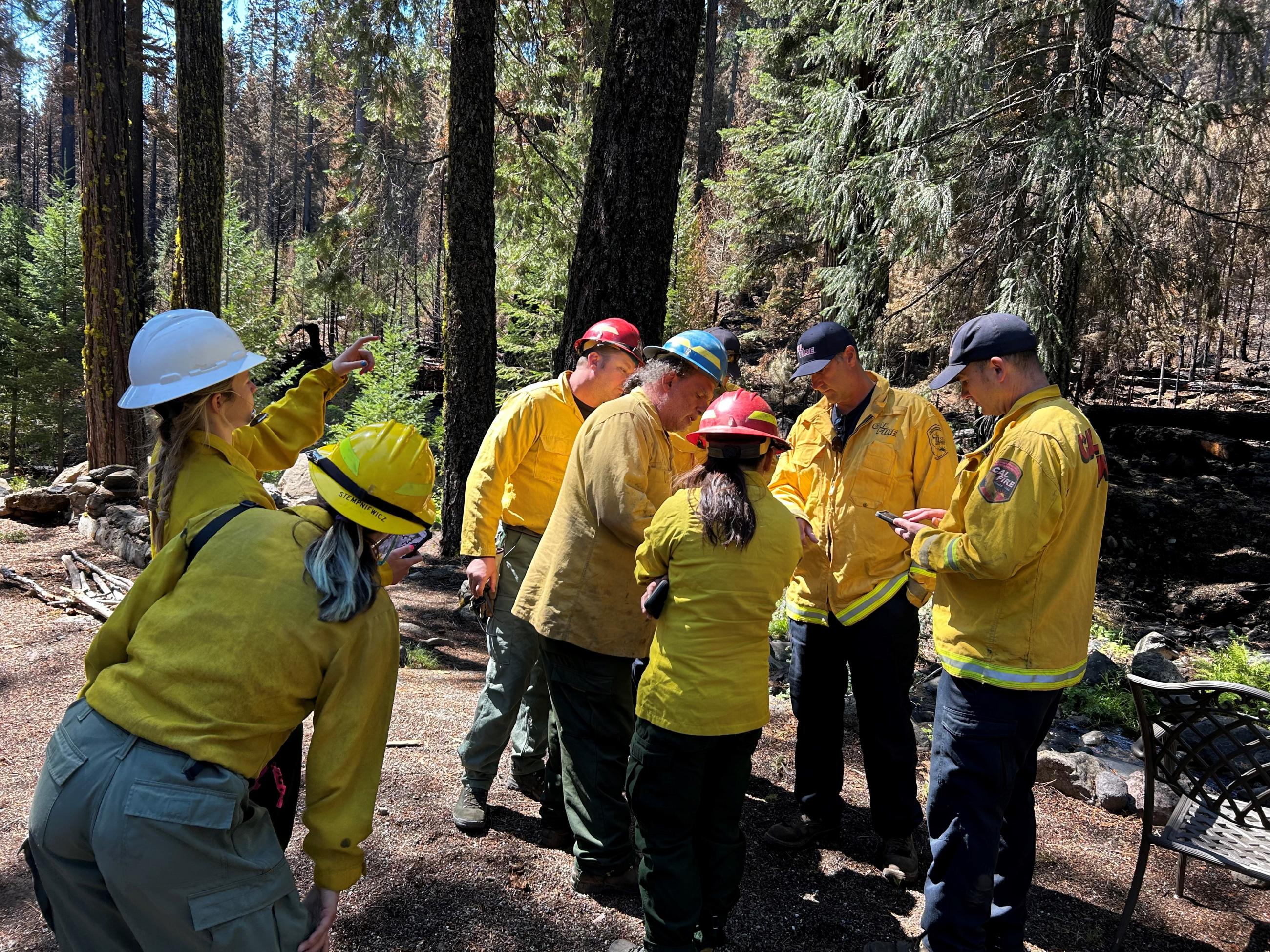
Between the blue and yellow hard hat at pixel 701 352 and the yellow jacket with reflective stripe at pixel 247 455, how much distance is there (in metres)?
1.31

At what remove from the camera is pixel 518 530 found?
148 inches

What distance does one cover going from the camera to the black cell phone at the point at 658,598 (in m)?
2.71

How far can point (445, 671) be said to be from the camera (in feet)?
19.0

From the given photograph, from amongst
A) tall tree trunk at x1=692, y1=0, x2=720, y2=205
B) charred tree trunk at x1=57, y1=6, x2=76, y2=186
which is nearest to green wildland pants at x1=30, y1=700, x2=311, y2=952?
tall tree trunk at x1=692, y1=0, x2=720, y2=205

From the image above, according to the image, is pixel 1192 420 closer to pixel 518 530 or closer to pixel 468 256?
pixel 468 256

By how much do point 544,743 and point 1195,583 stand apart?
9736 millimetres

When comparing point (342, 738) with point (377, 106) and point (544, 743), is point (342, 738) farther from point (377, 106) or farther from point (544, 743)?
point (377, 106)

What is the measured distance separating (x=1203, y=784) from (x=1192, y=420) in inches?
687

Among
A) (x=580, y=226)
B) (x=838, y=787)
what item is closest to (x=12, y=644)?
(x=580, y=226)

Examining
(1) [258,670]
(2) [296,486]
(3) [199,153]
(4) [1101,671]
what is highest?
(3) [199,153]

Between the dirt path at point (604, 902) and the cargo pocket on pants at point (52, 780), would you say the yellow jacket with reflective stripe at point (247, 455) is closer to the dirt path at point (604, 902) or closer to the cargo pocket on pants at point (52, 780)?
the cargo pocket on pants at point (52, 780)

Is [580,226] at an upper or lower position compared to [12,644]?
upper

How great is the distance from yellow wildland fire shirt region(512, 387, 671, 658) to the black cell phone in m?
0.29

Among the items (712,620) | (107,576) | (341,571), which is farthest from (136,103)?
(341,571)
